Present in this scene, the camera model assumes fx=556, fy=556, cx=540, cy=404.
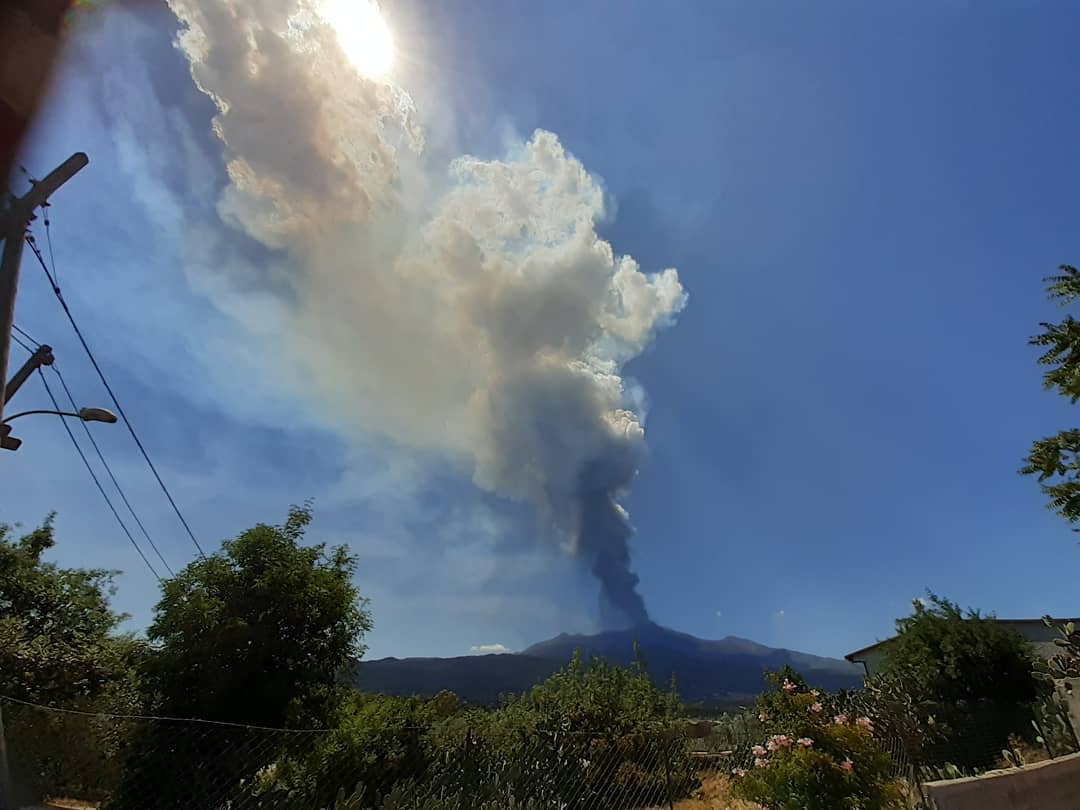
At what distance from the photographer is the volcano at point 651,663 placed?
3354 inches

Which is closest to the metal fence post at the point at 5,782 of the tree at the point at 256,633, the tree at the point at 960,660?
the tree at the point at 256,633

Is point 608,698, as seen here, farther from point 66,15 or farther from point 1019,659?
point 66,15

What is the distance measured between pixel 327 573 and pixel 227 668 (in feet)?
5.72

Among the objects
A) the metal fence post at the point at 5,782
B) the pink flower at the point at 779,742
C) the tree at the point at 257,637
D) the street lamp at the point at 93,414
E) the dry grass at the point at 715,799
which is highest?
the street lamp at the point at 93,414

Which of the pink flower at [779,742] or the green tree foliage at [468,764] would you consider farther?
the pink flower at [779,742]

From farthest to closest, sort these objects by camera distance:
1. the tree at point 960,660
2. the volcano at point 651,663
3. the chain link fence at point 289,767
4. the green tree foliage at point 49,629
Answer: the volcano at point 651,663 → the tree at point 960,660 → the green tree foliage at point 49,629 → the chain link fence at point 289,767

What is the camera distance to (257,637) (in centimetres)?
751

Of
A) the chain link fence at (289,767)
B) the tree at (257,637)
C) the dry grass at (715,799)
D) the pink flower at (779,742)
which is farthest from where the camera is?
the dry grass at (715,799)

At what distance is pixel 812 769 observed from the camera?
5.98m

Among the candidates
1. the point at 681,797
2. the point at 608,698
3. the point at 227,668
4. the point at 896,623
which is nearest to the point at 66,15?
the point at 227,668

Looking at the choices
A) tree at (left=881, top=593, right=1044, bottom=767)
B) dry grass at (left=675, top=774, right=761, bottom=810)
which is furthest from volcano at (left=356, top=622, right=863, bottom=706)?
dry grass at (left=675, top=774, right=761, bottom=810)

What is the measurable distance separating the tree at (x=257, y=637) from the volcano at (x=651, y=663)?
46017 millimetres

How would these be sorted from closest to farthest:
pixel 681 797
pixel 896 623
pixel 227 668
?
pixel 227 668, pixel 681 797, pixel 896 623

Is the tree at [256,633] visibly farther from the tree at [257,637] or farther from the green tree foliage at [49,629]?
the green tree foliage at [49,629]
